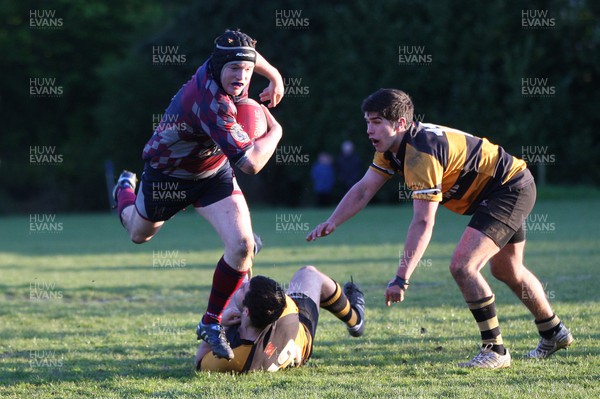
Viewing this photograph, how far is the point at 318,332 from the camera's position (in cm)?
750

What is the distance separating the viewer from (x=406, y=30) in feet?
99.8

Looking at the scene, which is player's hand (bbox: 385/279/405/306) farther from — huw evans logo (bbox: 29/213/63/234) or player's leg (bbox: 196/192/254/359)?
huw evans logo (bbox: 29/213/63/234)

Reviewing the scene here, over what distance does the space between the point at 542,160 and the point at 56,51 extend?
24355 millimetres

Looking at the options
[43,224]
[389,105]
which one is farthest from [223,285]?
[43,224]

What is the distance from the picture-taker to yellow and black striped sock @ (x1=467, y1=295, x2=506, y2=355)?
19.4 ft

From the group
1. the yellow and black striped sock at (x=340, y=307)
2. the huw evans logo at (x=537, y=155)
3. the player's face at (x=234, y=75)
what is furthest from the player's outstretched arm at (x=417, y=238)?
the huw evans logo at (x=537, y=155)

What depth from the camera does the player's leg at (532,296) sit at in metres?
6.20

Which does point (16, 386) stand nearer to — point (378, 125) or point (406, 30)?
point (378, 125)

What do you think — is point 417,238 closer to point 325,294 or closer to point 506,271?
point 506,271

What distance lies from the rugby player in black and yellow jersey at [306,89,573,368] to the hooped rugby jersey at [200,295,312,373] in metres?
0.66

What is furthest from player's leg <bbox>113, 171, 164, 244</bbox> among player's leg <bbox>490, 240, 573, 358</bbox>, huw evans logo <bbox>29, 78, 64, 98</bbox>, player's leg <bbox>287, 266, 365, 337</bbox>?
huw evans logo <bbox>29, 78, 64, 98</bbox>

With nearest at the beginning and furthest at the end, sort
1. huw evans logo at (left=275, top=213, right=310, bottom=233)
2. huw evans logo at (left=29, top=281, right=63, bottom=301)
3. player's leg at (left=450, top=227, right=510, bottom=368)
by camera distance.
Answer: player's leg at (left=450, top=227, right=510, bottom=368) → huw evans logo at (left=29, top=281, right=63, bottom=301) → huw evans logo at (left=275, top=213, right=310, bottom=233)

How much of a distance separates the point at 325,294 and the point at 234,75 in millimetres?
1721

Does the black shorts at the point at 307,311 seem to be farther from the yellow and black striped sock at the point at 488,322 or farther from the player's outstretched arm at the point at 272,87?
the player's outstretched arm at the point at 272,87
